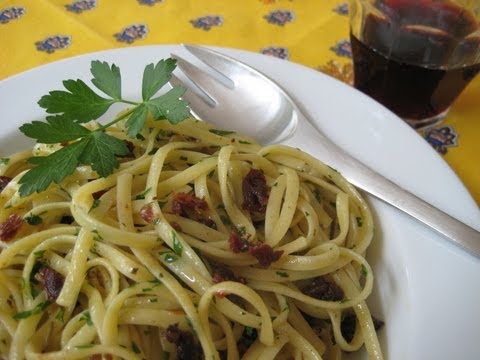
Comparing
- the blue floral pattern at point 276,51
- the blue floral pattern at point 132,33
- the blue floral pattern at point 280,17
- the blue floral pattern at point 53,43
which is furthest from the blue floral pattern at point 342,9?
the blue floral pattern at point 53,43

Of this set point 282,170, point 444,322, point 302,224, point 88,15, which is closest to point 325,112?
point 282,170

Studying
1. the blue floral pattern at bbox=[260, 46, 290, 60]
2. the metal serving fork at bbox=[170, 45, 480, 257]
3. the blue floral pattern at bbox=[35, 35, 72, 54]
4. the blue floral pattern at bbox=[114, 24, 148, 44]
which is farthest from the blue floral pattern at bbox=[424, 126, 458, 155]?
the blue floral pattern at bbox=[35, 35, 72, 54]

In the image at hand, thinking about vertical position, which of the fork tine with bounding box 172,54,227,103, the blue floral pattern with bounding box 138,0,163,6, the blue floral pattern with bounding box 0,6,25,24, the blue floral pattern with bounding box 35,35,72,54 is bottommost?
the blue floral pattern with bounding box 35,35,72,54

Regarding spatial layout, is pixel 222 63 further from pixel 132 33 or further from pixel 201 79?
pixel 132 33

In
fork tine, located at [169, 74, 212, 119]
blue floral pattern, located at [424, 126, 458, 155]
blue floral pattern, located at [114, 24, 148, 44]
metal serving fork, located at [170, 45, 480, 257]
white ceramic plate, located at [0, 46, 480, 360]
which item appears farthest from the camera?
blue floral pattern, located at [114, 24, 148, 44]

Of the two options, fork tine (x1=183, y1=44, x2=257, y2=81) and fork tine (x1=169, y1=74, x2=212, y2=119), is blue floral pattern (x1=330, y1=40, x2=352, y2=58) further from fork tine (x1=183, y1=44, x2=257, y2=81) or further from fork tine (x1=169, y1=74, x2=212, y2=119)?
fork tine (x1=169, y1=74, x2=212, y2=119)

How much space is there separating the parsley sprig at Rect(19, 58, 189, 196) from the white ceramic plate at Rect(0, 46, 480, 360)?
320 millimetres

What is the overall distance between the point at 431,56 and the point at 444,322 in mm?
1237

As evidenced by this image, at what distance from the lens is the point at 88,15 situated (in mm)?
2904

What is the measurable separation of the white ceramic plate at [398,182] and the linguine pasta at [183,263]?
78 mm

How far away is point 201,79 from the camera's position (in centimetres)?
214

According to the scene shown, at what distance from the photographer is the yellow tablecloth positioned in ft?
8.76

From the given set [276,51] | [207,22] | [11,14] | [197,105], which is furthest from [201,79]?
[11,14]

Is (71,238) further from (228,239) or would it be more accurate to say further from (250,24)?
(250,24)
